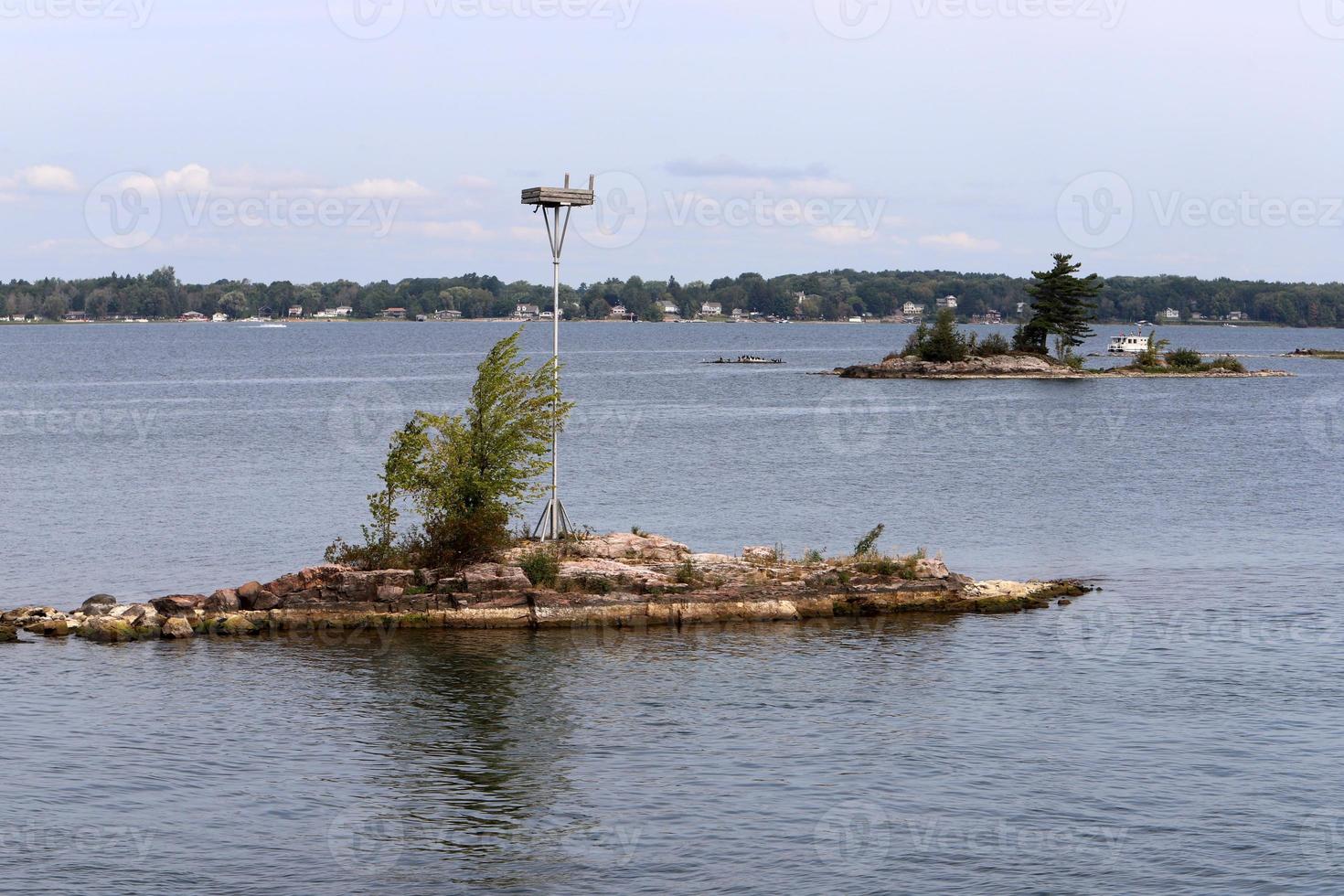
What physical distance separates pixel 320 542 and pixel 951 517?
85.0 ft

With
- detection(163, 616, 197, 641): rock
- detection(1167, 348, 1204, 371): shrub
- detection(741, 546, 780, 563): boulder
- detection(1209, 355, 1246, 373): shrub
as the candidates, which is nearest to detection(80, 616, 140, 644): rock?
detection(163, 616, 197, 641): rock

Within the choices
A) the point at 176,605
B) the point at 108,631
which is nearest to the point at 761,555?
the point at 176,605

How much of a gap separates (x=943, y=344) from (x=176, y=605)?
117m

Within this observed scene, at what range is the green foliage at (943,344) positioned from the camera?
149m

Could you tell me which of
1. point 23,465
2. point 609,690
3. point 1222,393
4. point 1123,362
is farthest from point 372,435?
point 1123,362

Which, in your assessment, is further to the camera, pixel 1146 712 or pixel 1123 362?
pixel 1123 362

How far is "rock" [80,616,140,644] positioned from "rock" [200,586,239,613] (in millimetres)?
2183

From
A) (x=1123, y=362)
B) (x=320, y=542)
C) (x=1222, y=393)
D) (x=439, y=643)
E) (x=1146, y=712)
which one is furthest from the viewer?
(x=1123, y=362)

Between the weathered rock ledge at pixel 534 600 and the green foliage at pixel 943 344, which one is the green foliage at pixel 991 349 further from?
the weathered rock ledge at pixel 534 600

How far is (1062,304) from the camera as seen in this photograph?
14462cm

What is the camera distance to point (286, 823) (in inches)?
1065

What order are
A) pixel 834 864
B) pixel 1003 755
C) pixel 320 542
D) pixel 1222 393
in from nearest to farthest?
pixel 834 864
pixel 1003 755
pixel 320 542
pixel 1222 393

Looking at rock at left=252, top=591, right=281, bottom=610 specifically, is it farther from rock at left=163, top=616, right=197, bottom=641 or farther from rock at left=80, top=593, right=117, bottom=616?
rock at left=80, top=593, right=117, bottom=616

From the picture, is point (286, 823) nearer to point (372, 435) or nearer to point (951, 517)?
point (951, 517)
